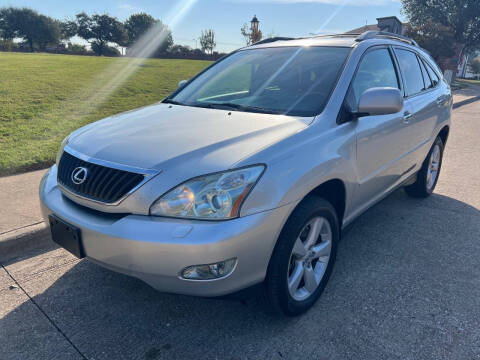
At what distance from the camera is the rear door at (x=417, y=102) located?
3.70 meters

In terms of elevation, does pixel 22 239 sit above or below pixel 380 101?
below

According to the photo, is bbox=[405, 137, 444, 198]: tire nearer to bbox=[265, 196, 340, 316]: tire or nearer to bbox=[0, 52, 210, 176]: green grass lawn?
bbox=[265, 196, 340, 316]: tire

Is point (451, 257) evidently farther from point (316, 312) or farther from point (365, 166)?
point (316, 312)

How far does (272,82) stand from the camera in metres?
3.12

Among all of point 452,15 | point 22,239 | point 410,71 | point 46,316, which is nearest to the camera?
point 46,316

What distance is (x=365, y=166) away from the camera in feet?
9.64

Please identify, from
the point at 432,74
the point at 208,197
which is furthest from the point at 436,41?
the point at 208,197

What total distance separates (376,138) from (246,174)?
1.44 metres

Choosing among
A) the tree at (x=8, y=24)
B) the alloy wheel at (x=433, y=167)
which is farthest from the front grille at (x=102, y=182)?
the tree at (x=8, y=24)

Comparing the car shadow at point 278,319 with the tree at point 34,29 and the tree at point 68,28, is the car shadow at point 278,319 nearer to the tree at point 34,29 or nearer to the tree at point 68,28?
the tree at point 34,29

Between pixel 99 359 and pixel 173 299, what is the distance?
65 cm

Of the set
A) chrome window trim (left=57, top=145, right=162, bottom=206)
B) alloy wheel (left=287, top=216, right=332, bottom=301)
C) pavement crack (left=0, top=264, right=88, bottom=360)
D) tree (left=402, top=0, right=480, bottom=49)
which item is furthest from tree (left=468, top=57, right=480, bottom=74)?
pavement crack (left=0, top=264, right=88, bottom=360)

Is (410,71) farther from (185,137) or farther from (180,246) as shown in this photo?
(180,246)

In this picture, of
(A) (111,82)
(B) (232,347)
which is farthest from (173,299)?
(A) (111,82)
